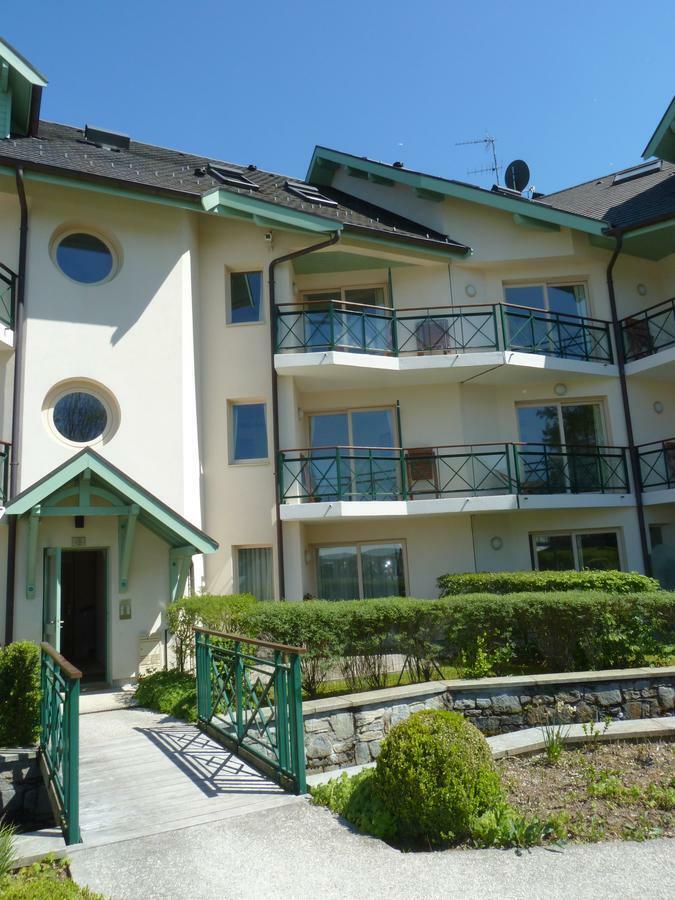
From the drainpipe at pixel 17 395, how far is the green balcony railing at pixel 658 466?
13.1 metres

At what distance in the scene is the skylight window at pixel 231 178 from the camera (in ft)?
54.2

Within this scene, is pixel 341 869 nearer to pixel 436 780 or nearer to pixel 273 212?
pixel 436 780

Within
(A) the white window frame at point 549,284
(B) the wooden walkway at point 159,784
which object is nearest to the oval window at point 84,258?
(B) the wooden walkway at point 159,784

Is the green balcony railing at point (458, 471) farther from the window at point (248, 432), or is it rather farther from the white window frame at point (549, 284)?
the white window frame at point (549, 284)

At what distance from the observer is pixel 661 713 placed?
8828 mm

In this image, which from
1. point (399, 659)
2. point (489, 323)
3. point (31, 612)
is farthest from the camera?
point (489, 323)

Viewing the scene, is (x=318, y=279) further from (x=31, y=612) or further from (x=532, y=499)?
(x=31, y=612)

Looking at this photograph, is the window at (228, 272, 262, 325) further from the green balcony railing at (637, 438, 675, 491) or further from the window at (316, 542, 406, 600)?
the green balcony railing at (637, 438, 675, 491)

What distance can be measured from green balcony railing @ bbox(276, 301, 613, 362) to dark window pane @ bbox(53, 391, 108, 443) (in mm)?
3927

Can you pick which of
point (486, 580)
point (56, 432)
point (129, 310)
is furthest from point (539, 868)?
point (129, 310)

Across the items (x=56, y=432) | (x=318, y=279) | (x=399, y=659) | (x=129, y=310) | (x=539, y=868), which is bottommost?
(x=539, y=868)

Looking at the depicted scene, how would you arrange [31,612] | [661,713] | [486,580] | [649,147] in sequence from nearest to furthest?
[661,713] < [31,612] < [486,580] < [649,147]

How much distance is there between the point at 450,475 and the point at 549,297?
548 cm

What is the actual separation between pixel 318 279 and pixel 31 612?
387 inches
